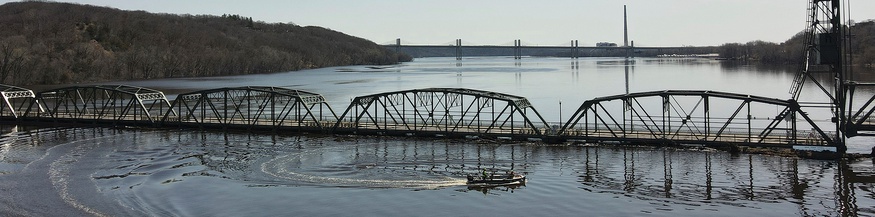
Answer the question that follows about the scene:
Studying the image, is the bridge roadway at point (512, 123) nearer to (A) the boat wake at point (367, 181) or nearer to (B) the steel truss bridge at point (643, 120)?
(B) the steel truss bridge at point (643, 120)

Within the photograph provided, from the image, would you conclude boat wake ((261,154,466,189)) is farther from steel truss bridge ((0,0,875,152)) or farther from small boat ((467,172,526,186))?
steel truss bridge ((0,0,875,152))

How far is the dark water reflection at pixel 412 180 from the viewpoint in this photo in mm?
47062

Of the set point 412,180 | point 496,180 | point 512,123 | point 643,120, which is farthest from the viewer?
point 512,123

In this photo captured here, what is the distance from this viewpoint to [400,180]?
55.0 m

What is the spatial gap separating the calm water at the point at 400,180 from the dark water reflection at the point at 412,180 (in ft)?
0.37

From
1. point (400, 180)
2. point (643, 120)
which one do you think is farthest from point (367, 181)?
point (643, 120)

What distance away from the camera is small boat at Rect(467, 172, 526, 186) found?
52.4 metres

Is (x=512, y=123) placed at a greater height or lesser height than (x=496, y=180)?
greater

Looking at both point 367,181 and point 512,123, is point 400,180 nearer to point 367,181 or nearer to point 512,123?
point 367,181

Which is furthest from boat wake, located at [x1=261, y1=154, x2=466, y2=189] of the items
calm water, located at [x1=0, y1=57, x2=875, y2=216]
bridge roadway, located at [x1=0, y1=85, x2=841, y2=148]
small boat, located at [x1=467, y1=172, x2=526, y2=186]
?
bridge roadway, located at [x1=0, y1=85, x2=841, y2=148]

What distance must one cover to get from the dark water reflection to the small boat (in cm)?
81

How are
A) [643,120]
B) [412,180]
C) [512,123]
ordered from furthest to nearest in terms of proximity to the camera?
[512,123]
[643,120]
[412,180]

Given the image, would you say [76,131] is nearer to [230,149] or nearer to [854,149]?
[230,149]

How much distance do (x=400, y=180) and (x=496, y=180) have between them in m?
6.67
